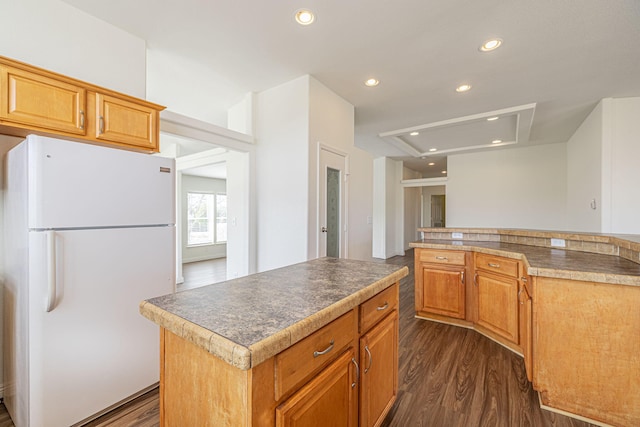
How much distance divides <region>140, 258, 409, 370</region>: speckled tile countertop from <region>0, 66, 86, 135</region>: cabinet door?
1513 millimetres

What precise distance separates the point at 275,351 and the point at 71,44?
2.75 metres

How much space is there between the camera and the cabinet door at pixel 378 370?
4.01ft

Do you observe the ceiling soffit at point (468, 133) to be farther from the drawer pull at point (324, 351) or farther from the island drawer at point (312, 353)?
the drawer pull at point (324, 351)

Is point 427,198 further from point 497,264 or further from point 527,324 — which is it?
point 527,324

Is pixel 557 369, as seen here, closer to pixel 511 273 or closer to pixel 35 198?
pixel 511 273

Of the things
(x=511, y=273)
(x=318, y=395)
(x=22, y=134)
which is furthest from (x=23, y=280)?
(x=511, y=273)

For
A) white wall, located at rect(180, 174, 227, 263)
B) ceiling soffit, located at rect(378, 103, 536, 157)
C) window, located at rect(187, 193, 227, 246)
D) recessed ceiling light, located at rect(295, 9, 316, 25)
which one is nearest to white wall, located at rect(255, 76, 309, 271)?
recessed ceiling light, located at rect(295, 9, 316, 25)

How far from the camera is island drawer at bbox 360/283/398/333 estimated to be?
1.22 metres

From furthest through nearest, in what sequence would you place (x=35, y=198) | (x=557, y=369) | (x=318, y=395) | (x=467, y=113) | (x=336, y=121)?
1. (x=467, y=113)
2. (x=336, y=121)
3. (x=557, y=369)
4. (x=35, y=198)
5. (x=318, y=395)

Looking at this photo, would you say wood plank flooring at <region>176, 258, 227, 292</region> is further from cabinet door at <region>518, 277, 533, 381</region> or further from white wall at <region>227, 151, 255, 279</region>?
cabinet door at <region>518, 277, 533, 381</region>

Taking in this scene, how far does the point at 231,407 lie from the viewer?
0.75m

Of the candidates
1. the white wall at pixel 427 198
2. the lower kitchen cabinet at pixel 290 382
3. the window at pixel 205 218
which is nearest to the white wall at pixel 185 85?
the lower kitchen cabinet at pixel 290 382

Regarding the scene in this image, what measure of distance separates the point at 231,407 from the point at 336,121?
3.31m

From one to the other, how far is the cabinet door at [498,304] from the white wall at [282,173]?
186 cm
